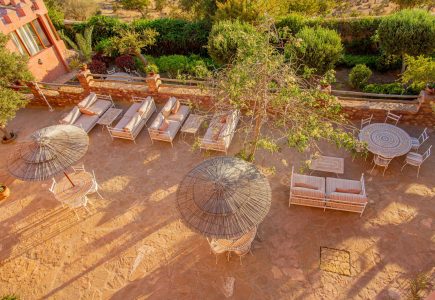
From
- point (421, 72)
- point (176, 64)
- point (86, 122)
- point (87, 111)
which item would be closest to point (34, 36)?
point (176, 64)

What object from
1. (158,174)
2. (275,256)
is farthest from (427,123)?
(158,174)

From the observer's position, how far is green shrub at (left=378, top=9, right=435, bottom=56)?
1439 cm

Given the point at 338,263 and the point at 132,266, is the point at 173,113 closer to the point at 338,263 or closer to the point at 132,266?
the point at 132,266

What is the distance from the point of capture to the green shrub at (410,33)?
14.4 metres

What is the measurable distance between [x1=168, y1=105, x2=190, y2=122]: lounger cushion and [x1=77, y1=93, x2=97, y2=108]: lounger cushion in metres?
4.06

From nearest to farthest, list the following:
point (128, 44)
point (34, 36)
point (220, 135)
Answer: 1. point (220, 135)
2. point (34, 36)
3. point (128, 44)

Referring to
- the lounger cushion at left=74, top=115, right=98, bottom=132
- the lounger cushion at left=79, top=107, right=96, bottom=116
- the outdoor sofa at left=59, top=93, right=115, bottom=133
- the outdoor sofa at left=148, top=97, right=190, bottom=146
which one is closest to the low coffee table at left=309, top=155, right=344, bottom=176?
the outdoor sofa at left=148, top=97, right=190, bottom=146

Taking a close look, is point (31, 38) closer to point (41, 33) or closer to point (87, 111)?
point (41, 33)

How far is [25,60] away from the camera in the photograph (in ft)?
44.3

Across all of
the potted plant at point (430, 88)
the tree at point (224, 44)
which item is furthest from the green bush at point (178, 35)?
the potted plant at point (430, 88)

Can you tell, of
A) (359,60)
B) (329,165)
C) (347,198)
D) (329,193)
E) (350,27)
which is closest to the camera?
→ (347,198)

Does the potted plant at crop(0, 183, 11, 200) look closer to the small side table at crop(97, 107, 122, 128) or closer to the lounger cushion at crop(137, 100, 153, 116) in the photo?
the small side table at crop(97, 107, 122, 128)

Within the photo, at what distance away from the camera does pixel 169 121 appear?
1232cm

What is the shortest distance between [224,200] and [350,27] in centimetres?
1771
